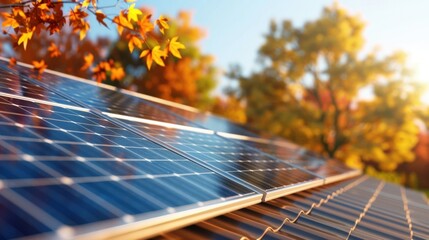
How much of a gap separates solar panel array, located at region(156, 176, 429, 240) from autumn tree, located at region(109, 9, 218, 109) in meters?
42.4

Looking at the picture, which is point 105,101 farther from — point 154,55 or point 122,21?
point 154,55

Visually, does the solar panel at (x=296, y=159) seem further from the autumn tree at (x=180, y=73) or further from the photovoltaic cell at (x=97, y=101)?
the autumn tree at (x=180, y=73)

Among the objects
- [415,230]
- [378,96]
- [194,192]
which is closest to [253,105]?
[378,96]

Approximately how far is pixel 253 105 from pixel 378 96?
12.1 meters

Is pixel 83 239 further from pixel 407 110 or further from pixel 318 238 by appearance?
pixel 407 110

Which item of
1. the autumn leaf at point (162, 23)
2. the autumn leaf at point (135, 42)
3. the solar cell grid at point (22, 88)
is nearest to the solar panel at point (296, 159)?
the autumn leaf at point (135, 42)

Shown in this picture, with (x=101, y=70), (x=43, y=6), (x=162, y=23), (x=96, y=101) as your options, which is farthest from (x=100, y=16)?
(x=96, y=101)

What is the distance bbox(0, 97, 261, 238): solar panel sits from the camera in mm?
2826

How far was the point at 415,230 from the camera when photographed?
7918 mm

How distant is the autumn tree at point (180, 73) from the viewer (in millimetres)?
51625

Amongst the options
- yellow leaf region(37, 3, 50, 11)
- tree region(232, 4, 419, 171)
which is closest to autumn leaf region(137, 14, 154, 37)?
yellow leaf region(37, 3, 50, 11)

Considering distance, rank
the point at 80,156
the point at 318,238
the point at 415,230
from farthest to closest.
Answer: the point at 415,230, the point at 318,238, the point at 80,156

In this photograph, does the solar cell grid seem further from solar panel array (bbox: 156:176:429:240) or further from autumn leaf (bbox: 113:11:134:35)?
solar panel array (bbox: 156:176:429:240)

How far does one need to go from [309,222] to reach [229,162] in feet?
5.78
